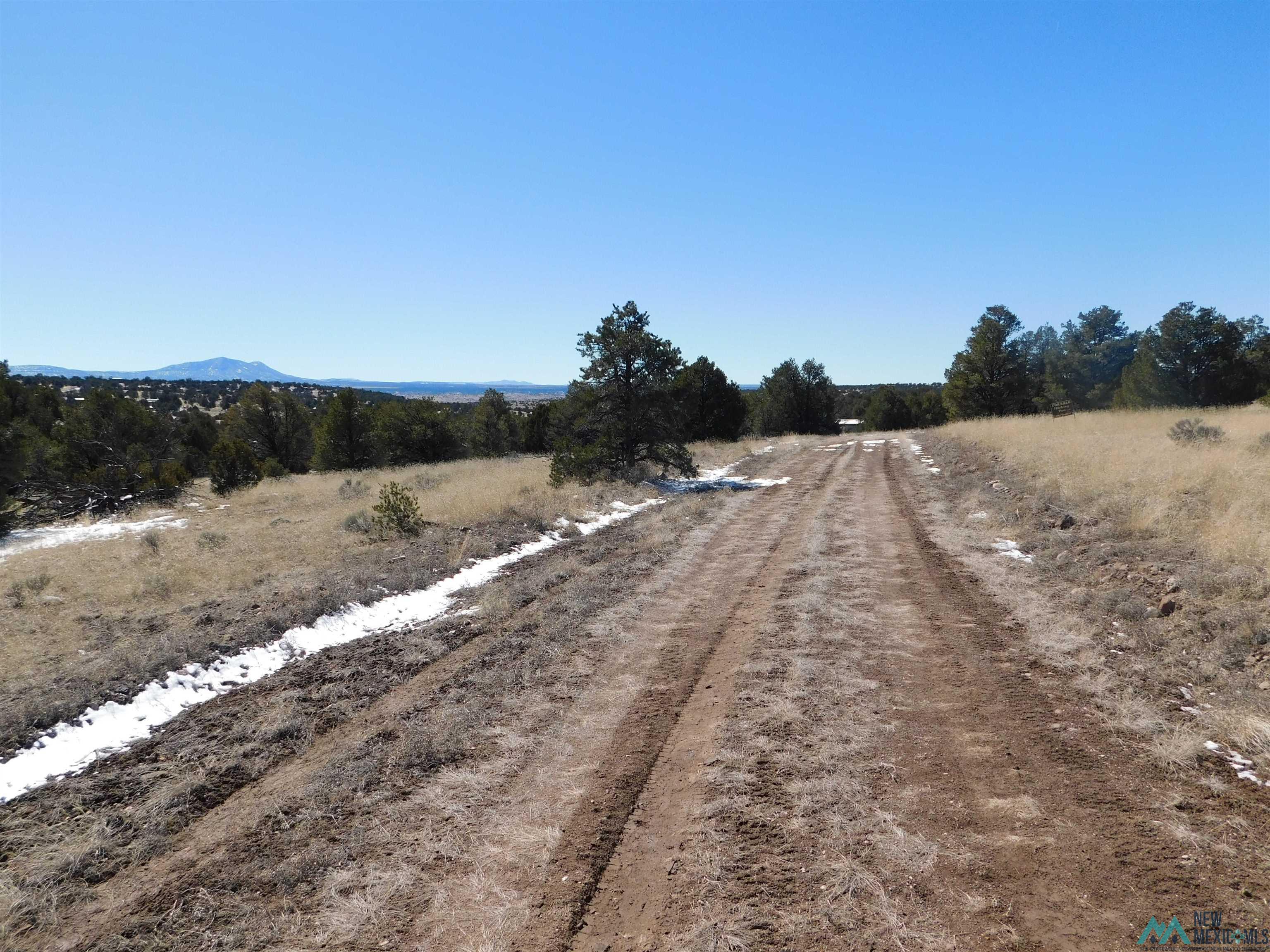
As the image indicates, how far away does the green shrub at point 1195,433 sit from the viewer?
48.1 ft

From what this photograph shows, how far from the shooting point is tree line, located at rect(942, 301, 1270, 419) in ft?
130

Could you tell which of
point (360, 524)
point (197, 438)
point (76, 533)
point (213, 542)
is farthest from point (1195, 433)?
point (197, 438)

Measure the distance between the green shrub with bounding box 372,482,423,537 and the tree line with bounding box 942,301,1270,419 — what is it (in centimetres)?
4648

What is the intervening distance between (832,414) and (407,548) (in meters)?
62.8

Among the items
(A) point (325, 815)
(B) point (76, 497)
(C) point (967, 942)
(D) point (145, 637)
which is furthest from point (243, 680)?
(B) point (76, 497)

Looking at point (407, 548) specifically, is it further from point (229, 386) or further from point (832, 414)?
point (229, 386)

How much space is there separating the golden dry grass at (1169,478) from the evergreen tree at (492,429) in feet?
118

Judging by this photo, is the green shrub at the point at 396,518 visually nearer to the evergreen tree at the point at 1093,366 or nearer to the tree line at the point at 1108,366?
the tree line at the point at 1108,366

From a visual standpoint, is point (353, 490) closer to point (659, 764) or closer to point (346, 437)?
point (659, 764)

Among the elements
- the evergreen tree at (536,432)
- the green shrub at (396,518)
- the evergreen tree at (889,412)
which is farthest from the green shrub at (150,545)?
the evergreen tree at (889,412)

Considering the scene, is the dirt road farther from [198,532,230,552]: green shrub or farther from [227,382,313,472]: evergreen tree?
[227,382,313,472]: evergreen tree

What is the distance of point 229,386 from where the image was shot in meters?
115

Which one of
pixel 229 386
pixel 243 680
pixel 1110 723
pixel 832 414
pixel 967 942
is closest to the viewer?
pixel 967 942

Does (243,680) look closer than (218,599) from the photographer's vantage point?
Yes
